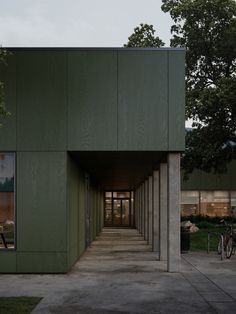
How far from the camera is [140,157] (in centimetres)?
1733

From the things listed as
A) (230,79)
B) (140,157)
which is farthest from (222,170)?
(140,157)

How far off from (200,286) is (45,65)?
22.9 ft

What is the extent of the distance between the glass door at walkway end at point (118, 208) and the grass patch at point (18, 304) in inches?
1534

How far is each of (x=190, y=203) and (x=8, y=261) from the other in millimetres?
32246

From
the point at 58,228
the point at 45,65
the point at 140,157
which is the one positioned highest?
the point at 45,65

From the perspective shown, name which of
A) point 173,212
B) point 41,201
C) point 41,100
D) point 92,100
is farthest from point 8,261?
point 92,100

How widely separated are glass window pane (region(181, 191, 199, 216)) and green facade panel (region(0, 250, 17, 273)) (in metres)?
31.9

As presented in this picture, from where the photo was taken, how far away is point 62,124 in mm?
15250

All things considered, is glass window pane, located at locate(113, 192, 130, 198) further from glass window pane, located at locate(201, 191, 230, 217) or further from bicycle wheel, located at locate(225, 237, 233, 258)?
bicycle wheel, located at locate(225, 237, 233, 258)

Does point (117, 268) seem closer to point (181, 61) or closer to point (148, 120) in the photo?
point (148, 120)

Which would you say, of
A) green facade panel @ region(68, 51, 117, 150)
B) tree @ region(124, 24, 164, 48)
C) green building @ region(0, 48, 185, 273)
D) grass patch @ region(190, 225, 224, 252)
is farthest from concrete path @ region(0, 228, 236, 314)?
tree @ region(124, 24, 164, 48)

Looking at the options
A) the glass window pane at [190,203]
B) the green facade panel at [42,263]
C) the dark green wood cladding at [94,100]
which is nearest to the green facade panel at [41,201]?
the green facade panel at [42,263]

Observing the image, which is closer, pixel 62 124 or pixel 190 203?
pixel 62 124

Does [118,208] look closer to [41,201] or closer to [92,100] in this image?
[41,201]
